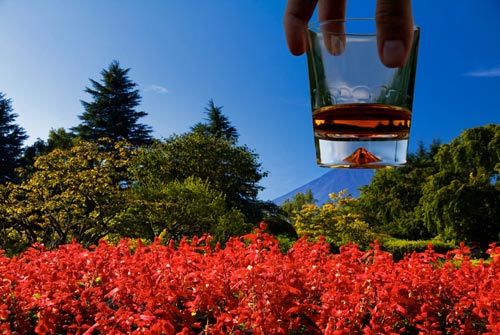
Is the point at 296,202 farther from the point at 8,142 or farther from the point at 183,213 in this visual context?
the point at 183,213

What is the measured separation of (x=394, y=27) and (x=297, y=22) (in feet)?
1.18

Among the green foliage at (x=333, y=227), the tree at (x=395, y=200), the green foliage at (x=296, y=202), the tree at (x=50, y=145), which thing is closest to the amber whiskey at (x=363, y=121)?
the green foliage at (x=333, y=227)

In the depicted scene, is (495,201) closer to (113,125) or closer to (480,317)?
(480,317)

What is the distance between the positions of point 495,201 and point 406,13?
82.1 feet

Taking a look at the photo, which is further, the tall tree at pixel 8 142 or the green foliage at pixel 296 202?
the green foliage at pixel 296 202

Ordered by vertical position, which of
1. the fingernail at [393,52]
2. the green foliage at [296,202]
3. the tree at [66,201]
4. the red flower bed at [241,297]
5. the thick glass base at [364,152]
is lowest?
the red flower bed at [241,297]

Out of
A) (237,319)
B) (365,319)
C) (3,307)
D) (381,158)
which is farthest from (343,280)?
(3,307)

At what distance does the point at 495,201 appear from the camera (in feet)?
77.0

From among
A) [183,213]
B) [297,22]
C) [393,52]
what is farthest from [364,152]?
[183,213]

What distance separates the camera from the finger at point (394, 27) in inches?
48.1

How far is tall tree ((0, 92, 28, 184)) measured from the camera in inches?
1239

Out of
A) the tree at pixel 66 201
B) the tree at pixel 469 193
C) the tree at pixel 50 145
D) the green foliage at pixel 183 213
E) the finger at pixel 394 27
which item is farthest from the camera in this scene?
the tree at pixel 50 145

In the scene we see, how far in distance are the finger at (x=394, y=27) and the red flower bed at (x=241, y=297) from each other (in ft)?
5.61

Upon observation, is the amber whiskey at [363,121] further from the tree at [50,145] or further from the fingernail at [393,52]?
the tree at [50,145]
